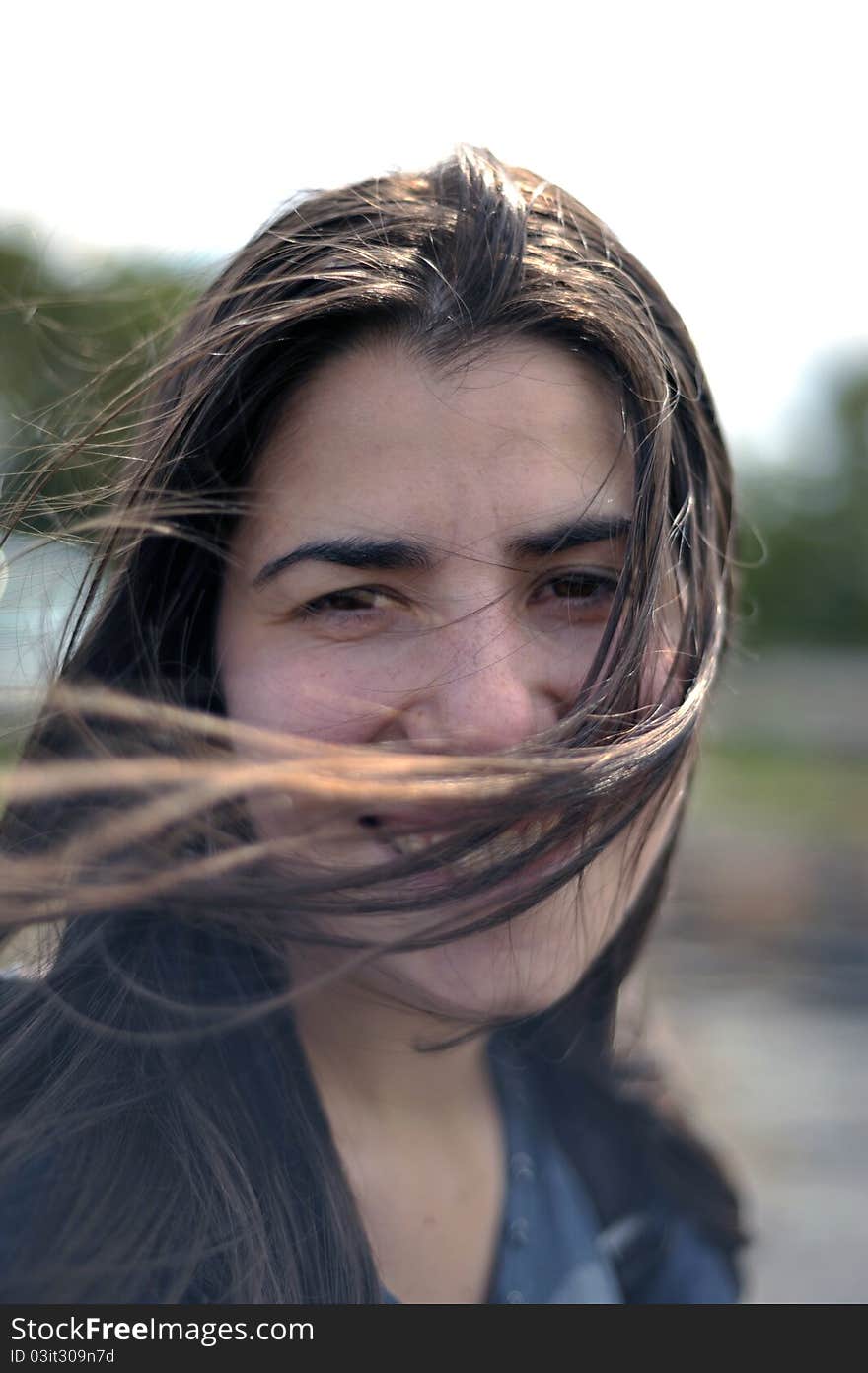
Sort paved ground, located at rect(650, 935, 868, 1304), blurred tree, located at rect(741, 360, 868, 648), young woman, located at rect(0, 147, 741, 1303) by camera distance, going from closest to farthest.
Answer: young woman, located at rect(0, 147, 741, 1303)
paved ground, located at rect(650, 935, 868, 1304)
blurred tree, located at rect(741, 360, 868, 648)

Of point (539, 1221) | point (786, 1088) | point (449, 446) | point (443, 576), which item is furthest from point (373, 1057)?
point (786, 1088)

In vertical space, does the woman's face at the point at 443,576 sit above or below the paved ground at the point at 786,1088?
above

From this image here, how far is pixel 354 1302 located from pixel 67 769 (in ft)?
2.23

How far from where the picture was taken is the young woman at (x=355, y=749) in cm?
127

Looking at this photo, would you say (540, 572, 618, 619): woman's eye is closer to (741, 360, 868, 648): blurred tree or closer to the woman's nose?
the woman's nose

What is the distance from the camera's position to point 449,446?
1420 millimetres

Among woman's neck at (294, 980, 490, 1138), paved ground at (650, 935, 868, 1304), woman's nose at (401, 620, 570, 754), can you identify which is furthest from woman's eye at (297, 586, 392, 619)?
paved ground at (650, 935, 868, 1304)

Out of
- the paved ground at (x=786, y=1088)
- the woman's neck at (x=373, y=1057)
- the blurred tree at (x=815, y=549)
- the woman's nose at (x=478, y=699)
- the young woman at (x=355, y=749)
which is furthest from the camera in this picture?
the blurred tree at (x=815, y=549)

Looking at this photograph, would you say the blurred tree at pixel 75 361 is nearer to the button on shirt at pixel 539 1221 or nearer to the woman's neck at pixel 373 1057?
the woman's neck at pixel 373 1057

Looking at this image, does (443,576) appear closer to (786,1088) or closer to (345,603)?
(345,603)

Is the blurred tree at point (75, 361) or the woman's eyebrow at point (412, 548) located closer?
the woman's eyebrow at point (412, 548)

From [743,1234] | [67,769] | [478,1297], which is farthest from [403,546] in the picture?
[743,1234]

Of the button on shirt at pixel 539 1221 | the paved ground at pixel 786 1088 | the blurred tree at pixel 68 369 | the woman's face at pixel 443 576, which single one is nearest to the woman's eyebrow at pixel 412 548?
the woman's face at pixel 443 576

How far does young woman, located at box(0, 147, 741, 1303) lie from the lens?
1267 millimetres
